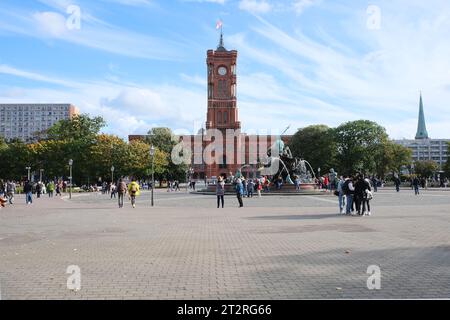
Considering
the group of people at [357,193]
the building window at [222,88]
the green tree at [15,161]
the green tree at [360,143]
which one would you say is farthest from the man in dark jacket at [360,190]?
the building window at [222,88]

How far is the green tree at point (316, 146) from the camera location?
3684 inches

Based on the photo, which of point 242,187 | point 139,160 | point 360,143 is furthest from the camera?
point 360,143

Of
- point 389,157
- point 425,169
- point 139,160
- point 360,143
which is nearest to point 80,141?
point 139,160

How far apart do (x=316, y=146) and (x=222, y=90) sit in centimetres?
3856

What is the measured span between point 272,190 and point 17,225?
30.0 meters

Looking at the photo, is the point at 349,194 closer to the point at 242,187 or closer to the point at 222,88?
the point at 242,187

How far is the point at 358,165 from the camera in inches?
3514

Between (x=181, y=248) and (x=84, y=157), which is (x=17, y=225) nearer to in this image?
(x=181, y=248)

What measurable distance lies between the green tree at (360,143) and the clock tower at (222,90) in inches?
1483

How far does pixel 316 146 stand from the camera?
9719 cm

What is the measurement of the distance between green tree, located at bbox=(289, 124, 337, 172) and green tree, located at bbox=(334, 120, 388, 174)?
2.05 m

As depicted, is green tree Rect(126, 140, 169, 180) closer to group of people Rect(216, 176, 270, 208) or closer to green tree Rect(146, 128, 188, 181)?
green tree Rect(146, 128, 188, 181)

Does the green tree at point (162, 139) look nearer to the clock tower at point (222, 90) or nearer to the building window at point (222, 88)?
the clock tower at point (222, 90)

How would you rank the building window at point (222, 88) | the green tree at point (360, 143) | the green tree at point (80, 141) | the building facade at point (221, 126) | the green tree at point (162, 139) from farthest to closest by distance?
the building window at point (222, 88), the building facade at point (221, 126), the green tree at point (162, 139), the green tree at point (360, 143), the green tree at point (80, 141)
